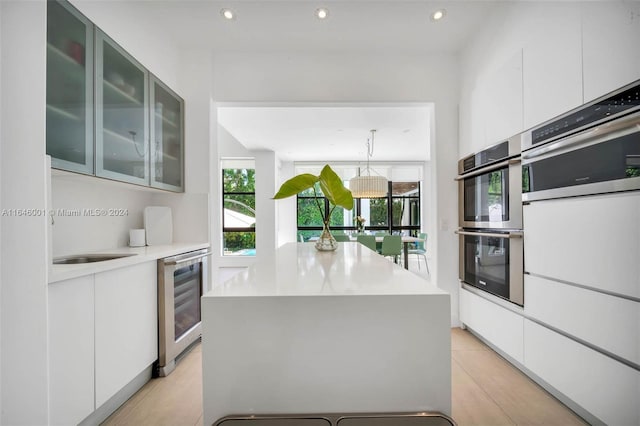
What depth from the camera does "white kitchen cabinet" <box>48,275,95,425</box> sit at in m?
1.28

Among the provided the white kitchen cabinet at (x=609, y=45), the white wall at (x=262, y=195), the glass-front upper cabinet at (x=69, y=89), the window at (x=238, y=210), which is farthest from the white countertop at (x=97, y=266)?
the window at (x=238, y=210)

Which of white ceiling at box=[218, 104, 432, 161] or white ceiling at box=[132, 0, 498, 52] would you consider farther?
white ceiling at box=[218, 104, 432, 161]

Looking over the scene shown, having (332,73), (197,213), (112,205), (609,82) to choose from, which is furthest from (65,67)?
(609,82)

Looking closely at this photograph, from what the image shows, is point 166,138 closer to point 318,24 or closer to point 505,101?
point 318,24

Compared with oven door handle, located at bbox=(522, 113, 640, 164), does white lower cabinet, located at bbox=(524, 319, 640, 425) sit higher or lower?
lower

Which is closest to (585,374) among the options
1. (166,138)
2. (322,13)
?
(322,13)

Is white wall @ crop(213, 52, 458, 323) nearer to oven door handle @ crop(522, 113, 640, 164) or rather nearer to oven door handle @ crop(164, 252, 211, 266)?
oven door handle @ crop(522, 113, 640, 164)

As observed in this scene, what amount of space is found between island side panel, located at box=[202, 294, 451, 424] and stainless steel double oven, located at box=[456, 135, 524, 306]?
1.61 metres

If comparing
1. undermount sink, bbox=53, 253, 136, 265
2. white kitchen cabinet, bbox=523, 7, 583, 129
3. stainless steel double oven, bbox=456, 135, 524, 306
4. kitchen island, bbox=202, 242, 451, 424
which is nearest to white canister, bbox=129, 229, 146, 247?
undermount sink, bbox=53, 253, 136, 265

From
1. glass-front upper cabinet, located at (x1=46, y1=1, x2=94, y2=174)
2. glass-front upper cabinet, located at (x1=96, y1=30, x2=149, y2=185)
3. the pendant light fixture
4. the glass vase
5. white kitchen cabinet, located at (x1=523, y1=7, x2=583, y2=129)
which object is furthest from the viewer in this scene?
the pendant light fixture

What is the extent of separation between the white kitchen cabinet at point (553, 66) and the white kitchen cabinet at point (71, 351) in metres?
2.76

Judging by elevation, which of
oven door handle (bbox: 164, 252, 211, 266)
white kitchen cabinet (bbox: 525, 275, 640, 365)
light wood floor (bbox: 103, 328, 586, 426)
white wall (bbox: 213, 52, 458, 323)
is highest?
white wall (bbox: 213, 52, 458, 323)

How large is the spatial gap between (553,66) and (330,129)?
11.0 feet

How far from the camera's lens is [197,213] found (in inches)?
115
